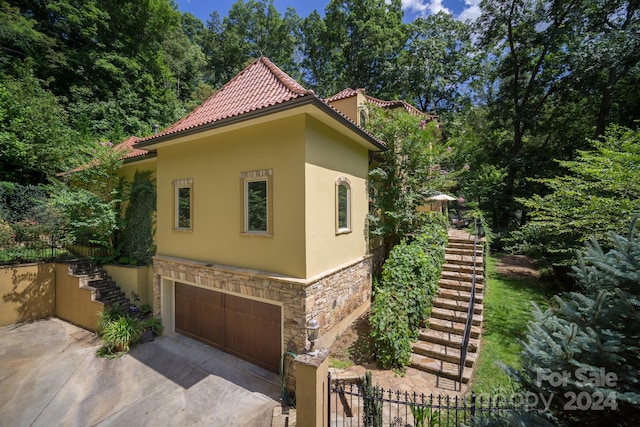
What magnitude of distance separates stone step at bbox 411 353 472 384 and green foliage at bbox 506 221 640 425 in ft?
10.1

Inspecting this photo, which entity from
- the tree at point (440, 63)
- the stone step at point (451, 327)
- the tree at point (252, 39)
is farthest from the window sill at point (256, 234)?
the tree at point (252, 39)

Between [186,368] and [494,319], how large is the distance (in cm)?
965

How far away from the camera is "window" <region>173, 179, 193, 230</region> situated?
26.3 feet

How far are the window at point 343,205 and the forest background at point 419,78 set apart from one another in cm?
611

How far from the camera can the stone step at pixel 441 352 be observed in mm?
6230

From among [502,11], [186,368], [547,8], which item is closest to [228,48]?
[502,11]

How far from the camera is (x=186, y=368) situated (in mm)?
6973

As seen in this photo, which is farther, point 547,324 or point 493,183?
point 493,183

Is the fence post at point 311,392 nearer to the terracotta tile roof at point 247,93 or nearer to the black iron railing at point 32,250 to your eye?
the terracotta tile roof at point 247,93

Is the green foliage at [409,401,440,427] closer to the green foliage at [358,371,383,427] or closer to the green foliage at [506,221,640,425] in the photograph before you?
the green foliage at [358,371,383,427]

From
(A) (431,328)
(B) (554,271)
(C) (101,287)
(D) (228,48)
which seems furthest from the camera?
(D) (228,48)

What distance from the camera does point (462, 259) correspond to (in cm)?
964

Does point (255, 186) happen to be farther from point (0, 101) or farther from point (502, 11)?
point (502, 11)

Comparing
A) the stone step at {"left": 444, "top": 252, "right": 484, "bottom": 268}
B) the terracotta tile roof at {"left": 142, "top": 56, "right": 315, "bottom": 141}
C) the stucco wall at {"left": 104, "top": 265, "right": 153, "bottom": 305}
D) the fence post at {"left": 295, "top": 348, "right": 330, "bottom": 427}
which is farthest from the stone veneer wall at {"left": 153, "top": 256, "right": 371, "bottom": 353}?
the terracotta tile roof at {"left": 142, "top": 56, "right": 315, "bottom": 141}
